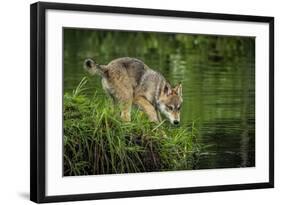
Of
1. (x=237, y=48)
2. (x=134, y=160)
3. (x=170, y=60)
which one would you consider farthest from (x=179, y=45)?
(x=134, y=160)

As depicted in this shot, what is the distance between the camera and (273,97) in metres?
4.21

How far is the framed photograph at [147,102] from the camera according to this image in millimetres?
3609

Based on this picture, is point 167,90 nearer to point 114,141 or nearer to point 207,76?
point 207,76

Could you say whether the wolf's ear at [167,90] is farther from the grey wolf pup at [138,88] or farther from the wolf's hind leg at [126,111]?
the wolf's hind leg at [126,111]

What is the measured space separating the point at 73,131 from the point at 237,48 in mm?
1039

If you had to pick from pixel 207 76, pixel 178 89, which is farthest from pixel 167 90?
pixel 207 76

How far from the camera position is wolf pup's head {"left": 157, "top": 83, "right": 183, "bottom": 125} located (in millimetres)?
3953

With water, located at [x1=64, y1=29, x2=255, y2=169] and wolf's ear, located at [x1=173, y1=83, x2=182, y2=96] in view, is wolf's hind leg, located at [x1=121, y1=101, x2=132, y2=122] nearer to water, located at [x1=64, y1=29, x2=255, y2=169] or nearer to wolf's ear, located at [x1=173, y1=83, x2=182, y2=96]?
water, located at [x1=64, y1=29, x2=255, y2=169]

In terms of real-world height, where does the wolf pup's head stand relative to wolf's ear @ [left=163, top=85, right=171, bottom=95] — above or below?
below

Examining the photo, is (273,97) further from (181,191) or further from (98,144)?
(98,144)

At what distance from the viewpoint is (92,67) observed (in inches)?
148

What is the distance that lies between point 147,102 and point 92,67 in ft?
1.17

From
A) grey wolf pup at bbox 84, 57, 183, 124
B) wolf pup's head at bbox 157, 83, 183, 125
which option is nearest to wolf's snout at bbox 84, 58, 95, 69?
grey wolf pup at bbox 84, 57, 183, 124

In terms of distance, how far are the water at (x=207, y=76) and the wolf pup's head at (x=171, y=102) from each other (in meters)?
0.03
